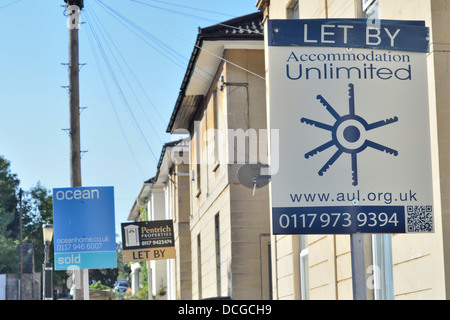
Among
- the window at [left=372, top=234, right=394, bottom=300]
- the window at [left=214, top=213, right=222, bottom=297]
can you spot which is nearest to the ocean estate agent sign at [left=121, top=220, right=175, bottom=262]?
the window at [left=214, top=213, right=222, bottom=297]

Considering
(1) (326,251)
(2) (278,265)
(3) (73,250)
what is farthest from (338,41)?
(3) (73,250)

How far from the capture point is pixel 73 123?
64.4 feet

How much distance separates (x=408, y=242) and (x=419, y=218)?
2.91 meters

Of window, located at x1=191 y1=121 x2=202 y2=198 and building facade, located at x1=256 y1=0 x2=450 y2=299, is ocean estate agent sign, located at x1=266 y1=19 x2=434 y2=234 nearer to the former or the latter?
building facade, located at x1=256 y1=0 x2=450 y2=299

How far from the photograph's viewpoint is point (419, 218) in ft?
20.1

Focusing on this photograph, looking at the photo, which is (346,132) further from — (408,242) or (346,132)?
(408,242)

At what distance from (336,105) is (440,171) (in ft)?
8.46

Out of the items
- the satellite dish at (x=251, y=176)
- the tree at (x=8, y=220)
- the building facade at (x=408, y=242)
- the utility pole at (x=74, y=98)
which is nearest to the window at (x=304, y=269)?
the building facade at (x=408, y=242)

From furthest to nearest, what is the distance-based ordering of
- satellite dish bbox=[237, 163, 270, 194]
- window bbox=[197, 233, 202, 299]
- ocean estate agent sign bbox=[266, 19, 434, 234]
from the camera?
window bbox=[197, 233, 202, 299]
satellite dish bbox=[237, 163, 270, 194]
ocean estate agent sign bbox=[266, 19, 434, 234]

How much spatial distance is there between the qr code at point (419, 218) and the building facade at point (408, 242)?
199 centimetres

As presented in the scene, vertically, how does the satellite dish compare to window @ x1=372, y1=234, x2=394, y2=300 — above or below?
above

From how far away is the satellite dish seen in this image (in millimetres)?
14205

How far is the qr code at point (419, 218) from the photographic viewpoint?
20.0ft
